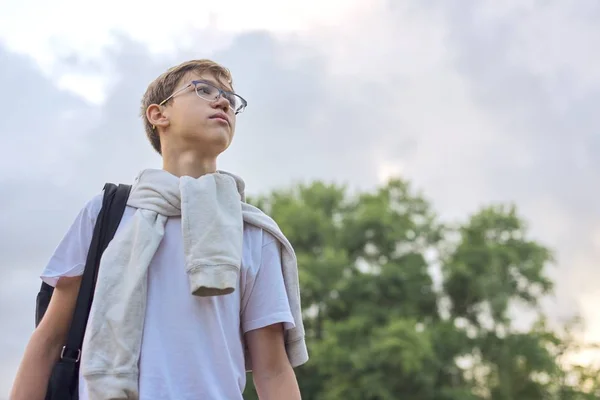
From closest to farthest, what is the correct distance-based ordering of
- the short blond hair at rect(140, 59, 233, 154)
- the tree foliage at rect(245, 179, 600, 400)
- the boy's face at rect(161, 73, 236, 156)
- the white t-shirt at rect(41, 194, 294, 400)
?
the white t-shirt at rect(41, 194, 294, 400) → the boy's face at rect(161, 73, 236, 156) → the short blond hair at rect(140, 59, 233, 154) → the tree foliage at rect(245, 179, 600, 400)

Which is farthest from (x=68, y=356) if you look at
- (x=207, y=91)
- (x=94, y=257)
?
(x=207, y=91)

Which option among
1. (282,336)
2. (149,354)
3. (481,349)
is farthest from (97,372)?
(481,349)

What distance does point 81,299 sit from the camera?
2.47 m

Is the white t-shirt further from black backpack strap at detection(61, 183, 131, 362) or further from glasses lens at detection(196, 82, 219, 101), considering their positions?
glasses lens at detection(196, 82, 219, 101)

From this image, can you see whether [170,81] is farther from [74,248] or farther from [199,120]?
[74,248]

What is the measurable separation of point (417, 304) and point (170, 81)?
2219cm

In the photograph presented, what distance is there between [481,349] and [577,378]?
161 inches

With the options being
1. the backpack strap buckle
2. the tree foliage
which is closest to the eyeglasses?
the backpack strap buckle

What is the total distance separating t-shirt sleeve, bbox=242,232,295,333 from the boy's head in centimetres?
43

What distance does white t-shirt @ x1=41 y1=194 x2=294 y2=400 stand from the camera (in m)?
2.29

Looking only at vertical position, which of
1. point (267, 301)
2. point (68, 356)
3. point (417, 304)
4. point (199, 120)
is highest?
point (417, 304)

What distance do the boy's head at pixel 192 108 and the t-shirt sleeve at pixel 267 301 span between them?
0.43 meters

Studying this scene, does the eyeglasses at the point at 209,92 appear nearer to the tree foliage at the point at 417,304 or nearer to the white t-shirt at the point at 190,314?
the white t-shirt at the point at 190,314

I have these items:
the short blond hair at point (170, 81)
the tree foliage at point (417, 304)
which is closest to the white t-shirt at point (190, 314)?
the short blond hair at point (170, 81)
